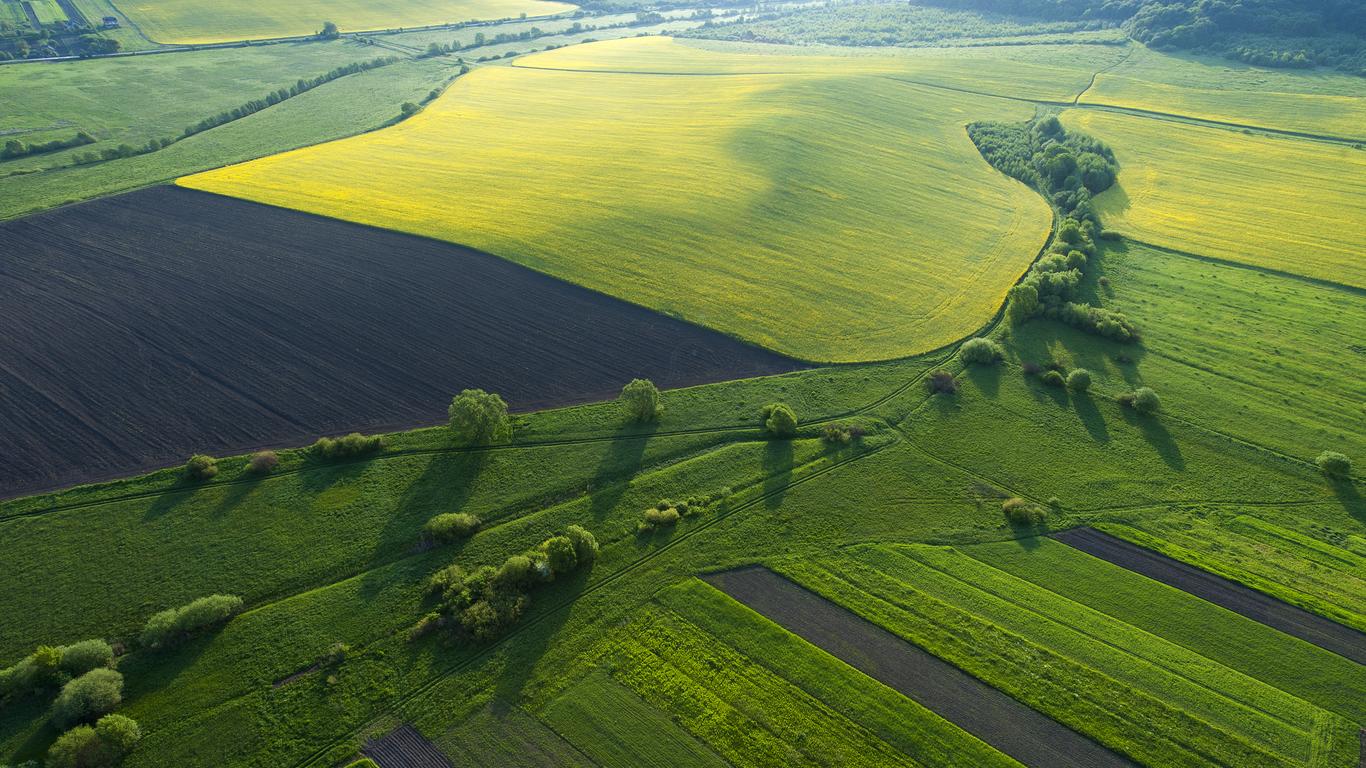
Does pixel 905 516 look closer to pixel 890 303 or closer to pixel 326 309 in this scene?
pixel 890 303

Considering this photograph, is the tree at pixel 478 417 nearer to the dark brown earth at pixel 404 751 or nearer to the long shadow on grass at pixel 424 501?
the long shadow on grass at pixel 424 501

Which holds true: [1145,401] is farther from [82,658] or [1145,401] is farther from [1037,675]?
[82,658]

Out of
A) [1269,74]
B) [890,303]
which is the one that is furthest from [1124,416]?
[1269,74]

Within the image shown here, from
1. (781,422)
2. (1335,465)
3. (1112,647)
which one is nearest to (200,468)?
(781,422)

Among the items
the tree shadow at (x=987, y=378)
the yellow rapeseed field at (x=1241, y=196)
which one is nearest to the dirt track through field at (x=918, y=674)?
the tree shadow at (x=987, y=378)

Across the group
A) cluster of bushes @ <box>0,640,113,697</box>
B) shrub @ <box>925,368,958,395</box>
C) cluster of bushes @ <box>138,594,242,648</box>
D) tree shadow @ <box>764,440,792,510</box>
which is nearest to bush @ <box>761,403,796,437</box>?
tree shadow @ <box>764,440,792,510</box>
